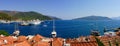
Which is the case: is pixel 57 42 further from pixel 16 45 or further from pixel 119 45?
pixel 119 45

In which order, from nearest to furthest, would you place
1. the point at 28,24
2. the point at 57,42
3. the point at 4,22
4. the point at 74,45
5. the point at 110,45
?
the point at 110,45 < the point at 74,45 < the point at 57,42 < the point at 28,24 < the point at 4,22

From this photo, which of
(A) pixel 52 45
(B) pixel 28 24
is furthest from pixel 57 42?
(B) pixel 28 24

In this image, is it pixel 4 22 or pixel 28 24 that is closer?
pixel 28 24

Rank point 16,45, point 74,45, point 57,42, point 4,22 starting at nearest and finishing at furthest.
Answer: point 74,45
point 16,45
point 57,42
point 4,22

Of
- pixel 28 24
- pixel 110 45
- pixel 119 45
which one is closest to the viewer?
pixel 110 45

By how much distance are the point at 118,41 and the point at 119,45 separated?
0.06 metres

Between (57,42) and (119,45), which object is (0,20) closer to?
(57,42)

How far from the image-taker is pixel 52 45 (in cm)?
2669

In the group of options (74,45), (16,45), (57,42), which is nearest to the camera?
(74,45)

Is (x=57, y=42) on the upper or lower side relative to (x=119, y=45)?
lower

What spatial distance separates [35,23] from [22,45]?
148 m

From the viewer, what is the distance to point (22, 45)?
26.1 meters

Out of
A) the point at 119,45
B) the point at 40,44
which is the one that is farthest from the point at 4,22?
the point at 119,45

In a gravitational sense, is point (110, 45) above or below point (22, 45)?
above
